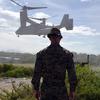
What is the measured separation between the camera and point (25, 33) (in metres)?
102

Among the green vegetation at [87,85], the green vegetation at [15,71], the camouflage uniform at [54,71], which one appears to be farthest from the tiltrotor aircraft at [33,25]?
the camouflage uniform at [54,71]

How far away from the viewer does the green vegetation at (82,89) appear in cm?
1290

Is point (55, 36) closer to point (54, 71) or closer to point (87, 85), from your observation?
point (54, 71)

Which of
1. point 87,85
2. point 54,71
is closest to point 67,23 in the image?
point 87,85

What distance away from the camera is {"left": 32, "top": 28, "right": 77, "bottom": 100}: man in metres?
8.15

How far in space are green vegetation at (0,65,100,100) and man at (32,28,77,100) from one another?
14.4 ft

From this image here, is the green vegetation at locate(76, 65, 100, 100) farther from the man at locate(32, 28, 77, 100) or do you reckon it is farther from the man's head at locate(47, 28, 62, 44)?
the man's head at locate(47, 28, 62, 44)

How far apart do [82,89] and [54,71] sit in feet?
18.8

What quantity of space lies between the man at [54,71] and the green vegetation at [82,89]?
438 cm

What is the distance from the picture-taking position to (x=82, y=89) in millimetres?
13797

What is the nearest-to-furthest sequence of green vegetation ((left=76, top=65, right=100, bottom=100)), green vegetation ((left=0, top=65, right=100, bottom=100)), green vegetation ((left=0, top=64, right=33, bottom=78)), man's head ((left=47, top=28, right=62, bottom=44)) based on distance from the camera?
1. man's head ((left=47, top=28, right=62, bottom=44))
2. green vegetation ((left=0, top=65, right=100, bottom=100))
3. green vegetation ((left=76, top=65, right=100, bottom=100))
4. green vegetation ((left=0, top=64, right=33, bottom=78))

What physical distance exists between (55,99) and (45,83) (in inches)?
12.6

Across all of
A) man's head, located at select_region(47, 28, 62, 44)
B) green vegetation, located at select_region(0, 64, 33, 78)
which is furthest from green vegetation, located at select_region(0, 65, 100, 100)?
green vegetation, located at select_region(0, 64, 33, 78)

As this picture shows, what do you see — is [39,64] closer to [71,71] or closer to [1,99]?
[71,71]
